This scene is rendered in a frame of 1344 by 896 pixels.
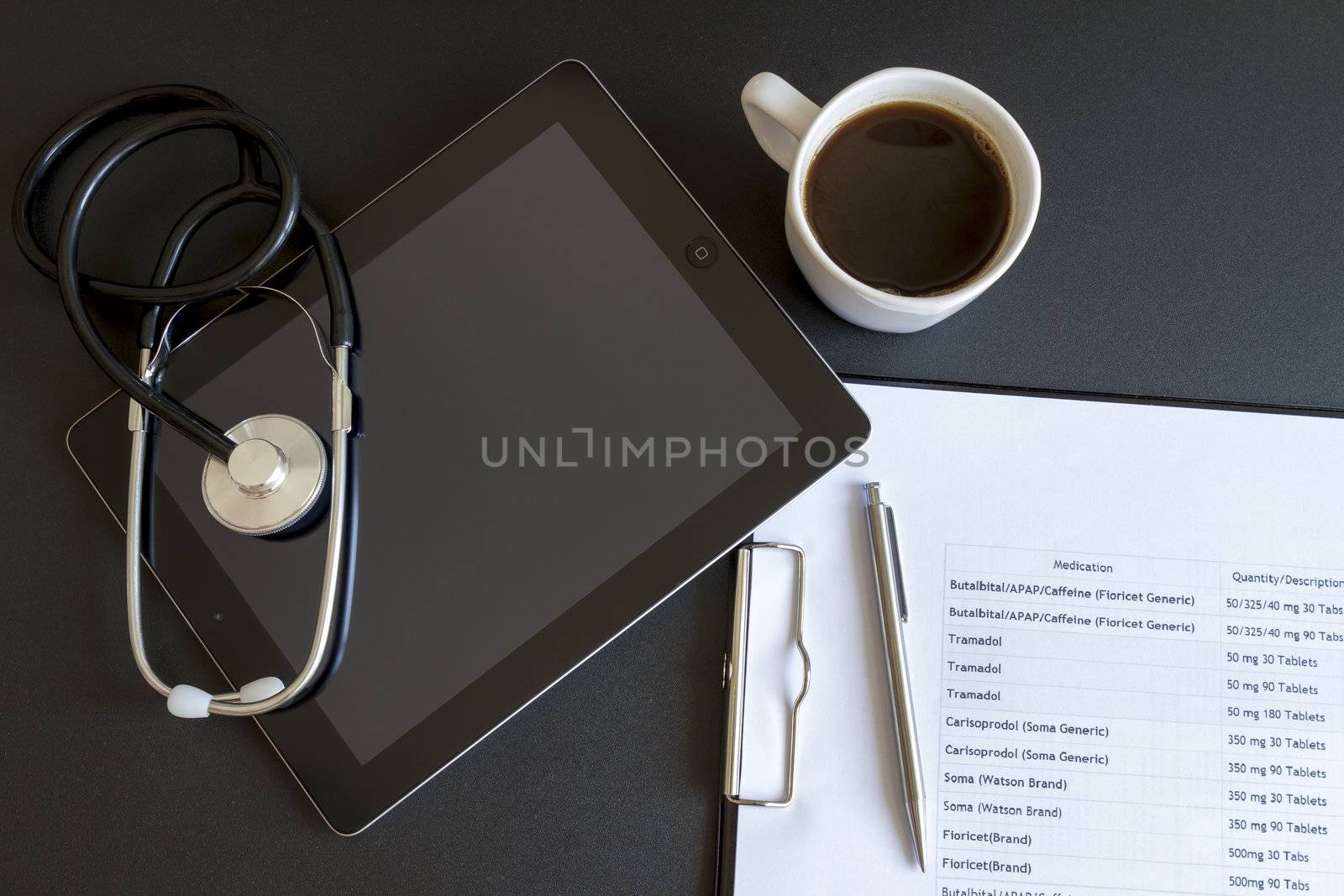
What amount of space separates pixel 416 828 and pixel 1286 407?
589 millimetres

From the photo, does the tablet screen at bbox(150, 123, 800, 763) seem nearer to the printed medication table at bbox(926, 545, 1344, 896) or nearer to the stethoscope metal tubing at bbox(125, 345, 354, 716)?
the stethoscope metal tubing at bbox(125, 345, 354, 716)

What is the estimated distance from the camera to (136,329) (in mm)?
542

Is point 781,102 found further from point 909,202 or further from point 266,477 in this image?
point 266,477

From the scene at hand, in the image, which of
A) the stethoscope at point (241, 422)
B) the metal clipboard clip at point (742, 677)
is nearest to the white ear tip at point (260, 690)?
the stethoscope at point (241, 422)

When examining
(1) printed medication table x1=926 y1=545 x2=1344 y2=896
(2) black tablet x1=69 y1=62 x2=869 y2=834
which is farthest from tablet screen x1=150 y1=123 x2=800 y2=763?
(1) printed medication table x1=926 y1=545 x2=1344 y2=896

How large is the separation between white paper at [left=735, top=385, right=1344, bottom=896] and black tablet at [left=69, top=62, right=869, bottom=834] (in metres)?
0.08

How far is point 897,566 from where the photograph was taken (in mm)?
512

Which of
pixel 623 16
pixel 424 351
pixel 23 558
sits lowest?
pixel 23 558

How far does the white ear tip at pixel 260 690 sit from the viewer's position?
46cm

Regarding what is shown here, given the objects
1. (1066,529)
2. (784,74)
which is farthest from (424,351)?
(1066,529)

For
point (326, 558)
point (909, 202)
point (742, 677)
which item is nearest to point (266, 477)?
point (326, 558)

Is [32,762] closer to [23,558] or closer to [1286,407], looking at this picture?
[23,558]

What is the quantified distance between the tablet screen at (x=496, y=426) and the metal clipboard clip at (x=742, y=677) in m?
0.06

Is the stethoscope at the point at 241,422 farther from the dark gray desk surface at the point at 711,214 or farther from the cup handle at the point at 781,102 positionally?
the cup handle at the point at 781,102
